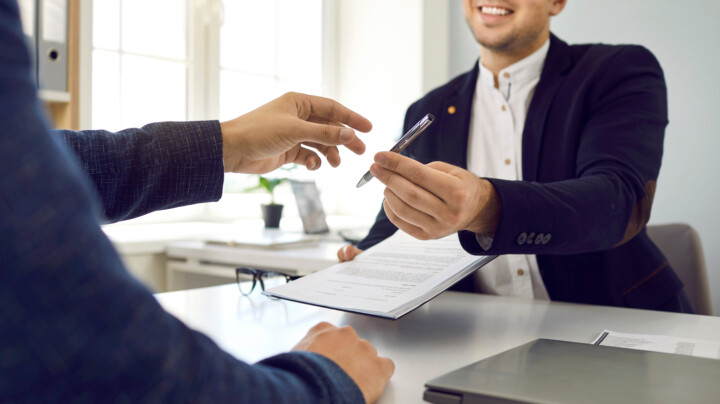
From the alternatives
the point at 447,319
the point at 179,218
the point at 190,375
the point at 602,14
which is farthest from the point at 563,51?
the point at 179,218

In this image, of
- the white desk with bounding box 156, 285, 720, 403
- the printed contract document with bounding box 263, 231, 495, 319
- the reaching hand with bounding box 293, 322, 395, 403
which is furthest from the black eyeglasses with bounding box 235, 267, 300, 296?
the reaching hand with bounding box 293, 322, 395, 403

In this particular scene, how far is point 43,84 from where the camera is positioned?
172 cm

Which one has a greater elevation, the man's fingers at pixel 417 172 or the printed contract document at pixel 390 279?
the man's fingers at pixel 417 172

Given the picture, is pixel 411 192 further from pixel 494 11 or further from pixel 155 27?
pixel 155 27

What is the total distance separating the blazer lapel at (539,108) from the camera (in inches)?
53.6

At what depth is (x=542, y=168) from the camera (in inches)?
53.4

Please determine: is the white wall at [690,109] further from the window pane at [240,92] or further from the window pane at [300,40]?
the window pane at [240,92]

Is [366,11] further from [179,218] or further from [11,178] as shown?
[11,178]

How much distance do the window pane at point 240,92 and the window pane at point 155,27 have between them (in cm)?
29

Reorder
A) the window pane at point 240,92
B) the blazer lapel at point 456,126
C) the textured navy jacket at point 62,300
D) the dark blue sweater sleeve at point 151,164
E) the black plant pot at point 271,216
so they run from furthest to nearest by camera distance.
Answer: the window pane at point 240,92 → the black plant pot at point 271,216 → the blazer lapel at point 456,126 → the dark blue sweater sleeve at point 151,164 → the textured navy jacket at point 62,300

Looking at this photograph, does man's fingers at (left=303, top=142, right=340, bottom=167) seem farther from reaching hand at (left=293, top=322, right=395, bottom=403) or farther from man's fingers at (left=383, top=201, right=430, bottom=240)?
reaching hand at (left=293, top=322, right=395, bottom=403)

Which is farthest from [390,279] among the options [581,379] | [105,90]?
[105,90]

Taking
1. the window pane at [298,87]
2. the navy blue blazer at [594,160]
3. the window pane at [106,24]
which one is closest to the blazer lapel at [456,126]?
the navy blue blazer at [594,160]

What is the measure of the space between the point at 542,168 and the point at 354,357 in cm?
96
